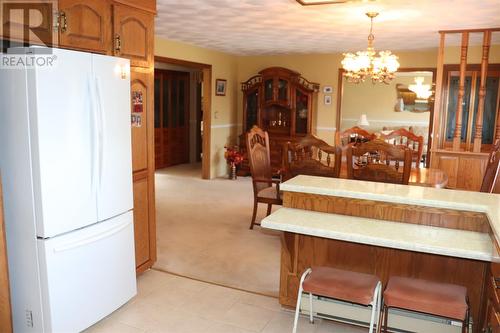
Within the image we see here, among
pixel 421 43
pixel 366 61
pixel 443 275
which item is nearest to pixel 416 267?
pixel 443 275

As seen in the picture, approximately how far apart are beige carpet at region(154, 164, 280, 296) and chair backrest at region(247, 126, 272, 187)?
0.63 m

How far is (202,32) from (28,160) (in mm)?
3619

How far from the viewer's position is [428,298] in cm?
207

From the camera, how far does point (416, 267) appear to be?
2.55 m

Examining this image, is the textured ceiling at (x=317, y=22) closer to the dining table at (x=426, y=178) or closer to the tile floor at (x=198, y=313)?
the dining table at (x=426, y=178)

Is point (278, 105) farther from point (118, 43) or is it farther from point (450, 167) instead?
point (118, 43)

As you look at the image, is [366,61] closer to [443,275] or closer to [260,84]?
[443,275]

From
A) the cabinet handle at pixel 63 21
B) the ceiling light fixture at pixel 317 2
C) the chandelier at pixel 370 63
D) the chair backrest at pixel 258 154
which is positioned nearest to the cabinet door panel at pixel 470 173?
the chandelier at pixel 370 63

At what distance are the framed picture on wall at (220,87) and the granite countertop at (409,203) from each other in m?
4.98

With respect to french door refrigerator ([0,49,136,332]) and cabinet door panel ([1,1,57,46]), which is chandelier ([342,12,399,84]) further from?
cabinet door panel ([1,1,57,46])

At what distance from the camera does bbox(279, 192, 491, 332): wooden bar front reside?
239 cm

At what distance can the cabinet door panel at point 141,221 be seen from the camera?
10.6 ft

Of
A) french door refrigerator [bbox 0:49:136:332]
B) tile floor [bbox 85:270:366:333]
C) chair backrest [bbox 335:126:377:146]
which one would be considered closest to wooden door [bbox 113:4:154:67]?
french door refrigerator [bbox 0:49:136:332]

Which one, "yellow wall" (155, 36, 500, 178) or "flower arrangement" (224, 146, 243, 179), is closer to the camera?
"yellow wall" (155, 36, 500, 178)
